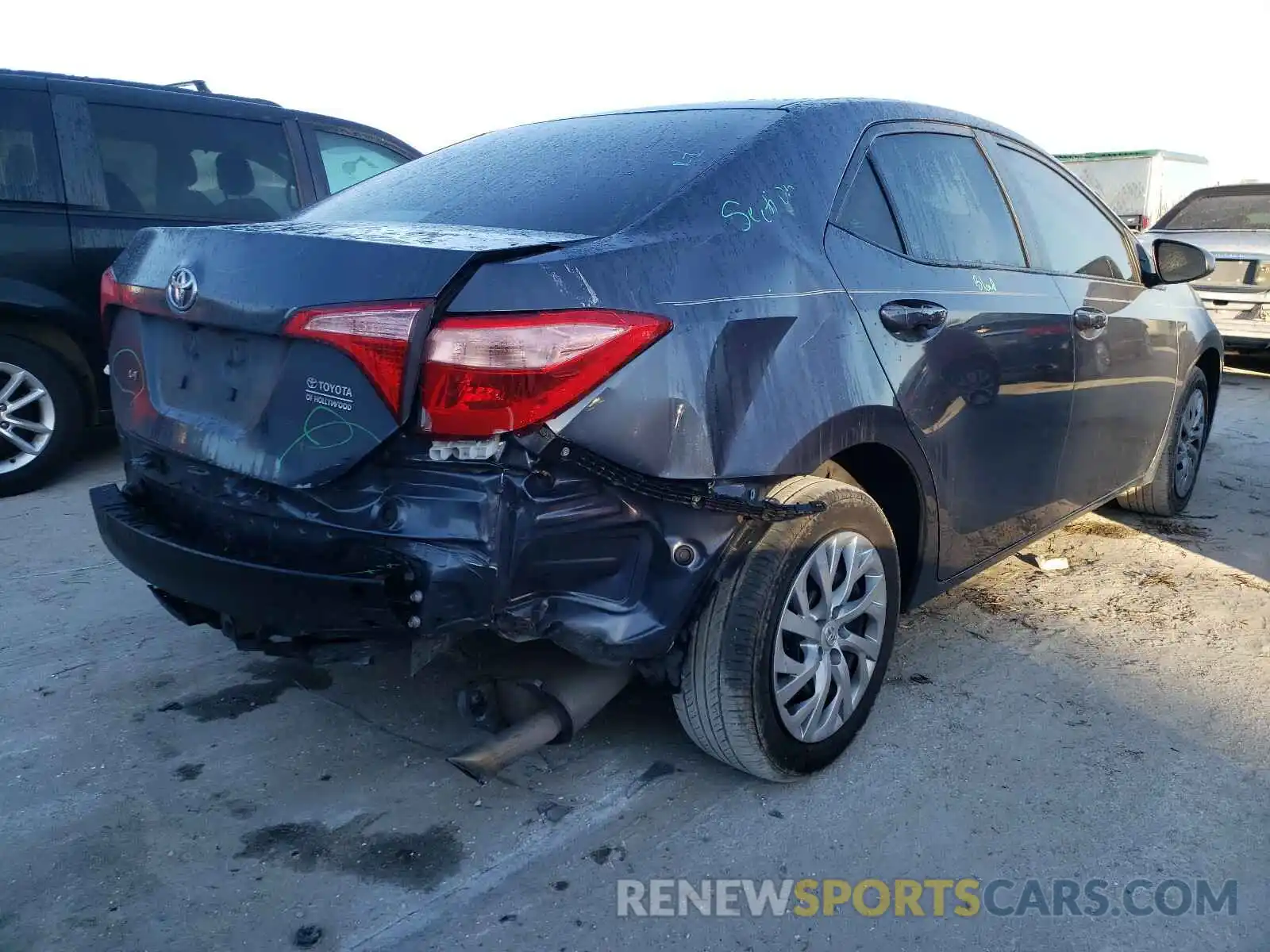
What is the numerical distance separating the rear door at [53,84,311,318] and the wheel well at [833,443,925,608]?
3.43 meters

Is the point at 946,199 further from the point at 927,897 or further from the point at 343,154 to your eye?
the point at 343,154

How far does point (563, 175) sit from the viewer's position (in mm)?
2727

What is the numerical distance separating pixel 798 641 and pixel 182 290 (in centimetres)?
168

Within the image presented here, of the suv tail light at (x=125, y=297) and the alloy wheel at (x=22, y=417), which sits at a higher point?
the suv tail light at (x=125, y=297)

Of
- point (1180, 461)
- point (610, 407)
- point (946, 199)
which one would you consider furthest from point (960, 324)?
point (1180, 461)

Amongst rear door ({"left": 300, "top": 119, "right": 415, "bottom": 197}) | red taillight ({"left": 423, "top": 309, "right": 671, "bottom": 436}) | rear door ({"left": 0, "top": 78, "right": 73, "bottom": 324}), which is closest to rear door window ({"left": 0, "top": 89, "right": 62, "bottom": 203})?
rear door ({"left": 0, "top": 78, "right": 73, "bottom": 324})

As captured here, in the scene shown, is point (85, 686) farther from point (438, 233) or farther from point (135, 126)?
point (135, 126)

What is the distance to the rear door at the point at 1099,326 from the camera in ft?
11.8

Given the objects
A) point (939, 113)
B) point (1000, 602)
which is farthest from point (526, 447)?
point (1000, 602)

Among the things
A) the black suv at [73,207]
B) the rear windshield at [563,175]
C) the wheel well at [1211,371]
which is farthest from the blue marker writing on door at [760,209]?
the black suv at [73,207]

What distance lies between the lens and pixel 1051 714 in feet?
10.1

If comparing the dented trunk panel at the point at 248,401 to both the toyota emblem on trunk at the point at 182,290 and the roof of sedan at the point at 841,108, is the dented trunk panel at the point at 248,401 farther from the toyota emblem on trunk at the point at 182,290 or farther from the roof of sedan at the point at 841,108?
the roof of sedan at the point at 841,108

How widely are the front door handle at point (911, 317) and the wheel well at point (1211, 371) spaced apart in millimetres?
2703

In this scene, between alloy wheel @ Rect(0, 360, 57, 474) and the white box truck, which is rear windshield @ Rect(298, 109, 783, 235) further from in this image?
the white box truck
